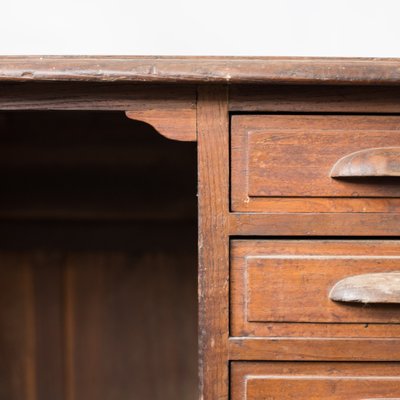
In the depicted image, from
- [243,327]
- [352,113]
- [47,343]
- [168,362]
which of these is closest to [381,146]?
[352,113]

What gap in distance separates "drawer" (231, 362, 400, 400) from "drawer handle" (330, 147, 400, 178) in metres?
0.22

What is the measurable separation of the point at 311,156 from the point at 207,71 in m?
0.15

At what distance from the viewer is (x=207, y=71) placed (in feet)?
1.75

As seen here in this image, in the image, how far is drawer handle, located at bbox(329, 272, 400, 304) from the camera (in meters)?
0.56

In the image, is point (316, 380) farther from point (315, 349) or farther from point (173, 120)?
point (173, 120)

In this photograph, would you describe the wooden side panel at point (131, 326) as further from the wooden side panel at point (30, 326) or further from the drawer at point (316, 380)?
the drawer at point (316, 380)

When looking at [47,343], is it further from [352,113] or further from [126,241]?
[352,113]

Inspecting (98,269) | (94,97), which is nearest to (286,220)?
(94,97)

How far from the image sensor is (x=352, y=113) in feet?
1.90

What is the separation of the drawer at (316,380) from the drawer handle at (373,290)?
8 centimetres

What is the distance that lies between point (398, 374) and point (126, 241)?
0.59 metres
